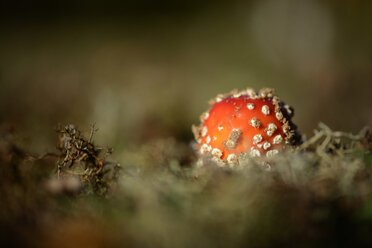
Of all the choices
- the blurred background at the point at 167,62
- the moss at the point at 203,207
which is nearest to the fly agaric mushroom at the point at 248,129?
the moss at the point at 203,207

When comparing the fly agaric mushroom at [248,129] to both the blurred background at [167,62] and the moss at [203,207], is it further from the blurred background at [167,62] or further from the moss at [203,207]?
the blurred background at [167,62]

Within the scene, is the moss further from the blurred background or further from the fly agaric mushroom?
the blurred background

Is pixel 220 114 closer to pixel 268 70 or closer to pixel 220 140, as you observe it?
pixel 220 140

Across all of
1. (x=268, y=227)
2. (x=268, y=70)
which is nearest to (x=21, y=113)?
(x=268, y=227)

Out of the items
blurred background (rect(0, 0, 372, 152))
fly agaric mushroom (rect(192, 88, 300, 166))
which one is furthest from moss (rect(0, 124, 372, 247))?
blurred background (rect(0, 0, 372, 152))

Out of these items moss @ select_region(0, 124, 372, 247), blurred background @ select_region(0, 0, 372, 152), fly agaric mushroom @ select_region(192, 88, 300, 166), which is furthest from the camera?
blurred background @ select_region(0, 0, 372, 152)
